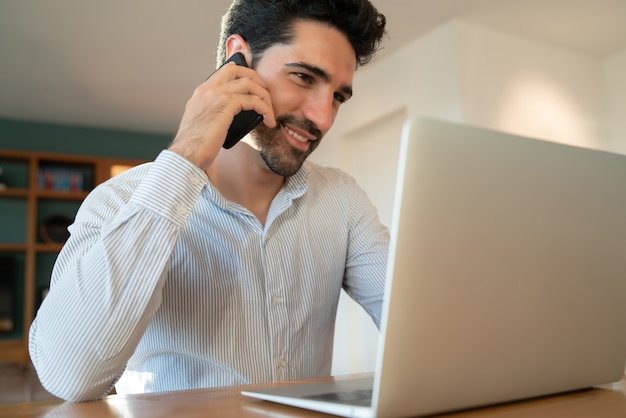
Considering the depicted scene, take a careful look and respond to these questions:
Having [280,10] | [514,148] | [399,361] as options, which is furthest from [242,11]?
[399,361]

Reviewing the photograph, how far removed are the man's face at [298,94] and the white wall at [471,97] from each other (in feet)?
8.40

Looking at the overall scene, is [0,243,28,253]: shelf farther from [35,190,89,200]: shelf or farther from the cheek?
the cheek

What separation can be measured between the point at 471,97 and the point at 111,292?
342 cm

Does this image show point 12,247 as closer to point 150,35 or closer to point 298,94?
point 150,35

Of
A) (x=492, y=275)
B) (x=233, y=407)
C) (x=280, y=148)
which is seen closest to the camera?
(x=492, y=275)

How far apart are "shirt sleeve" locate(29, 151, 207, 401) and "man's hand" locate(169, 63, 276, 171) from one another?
53 millimetres

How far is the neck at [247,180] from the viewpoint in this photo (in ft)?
4.37

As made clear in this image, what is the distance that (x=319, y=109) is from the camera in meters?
1.37

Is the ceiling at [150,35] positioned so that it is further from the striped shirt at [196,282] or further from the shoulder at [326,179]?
the striped shirt at [196,282]

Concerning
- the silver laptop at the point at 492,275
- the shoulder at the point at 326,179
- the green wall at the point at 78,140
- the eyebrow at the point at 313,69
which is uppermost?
the green wall at the point at 78,140

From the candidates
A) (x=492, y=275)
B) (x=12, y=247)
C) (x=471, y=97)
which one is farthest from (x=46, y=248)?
(x=492, y=275)

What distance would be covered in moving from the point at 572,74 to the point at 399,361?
459 cm

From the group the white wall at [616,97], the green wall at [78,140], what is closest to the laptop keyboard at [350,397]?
the white wall at [616,97]

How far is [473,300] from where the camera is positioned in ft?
1.75
